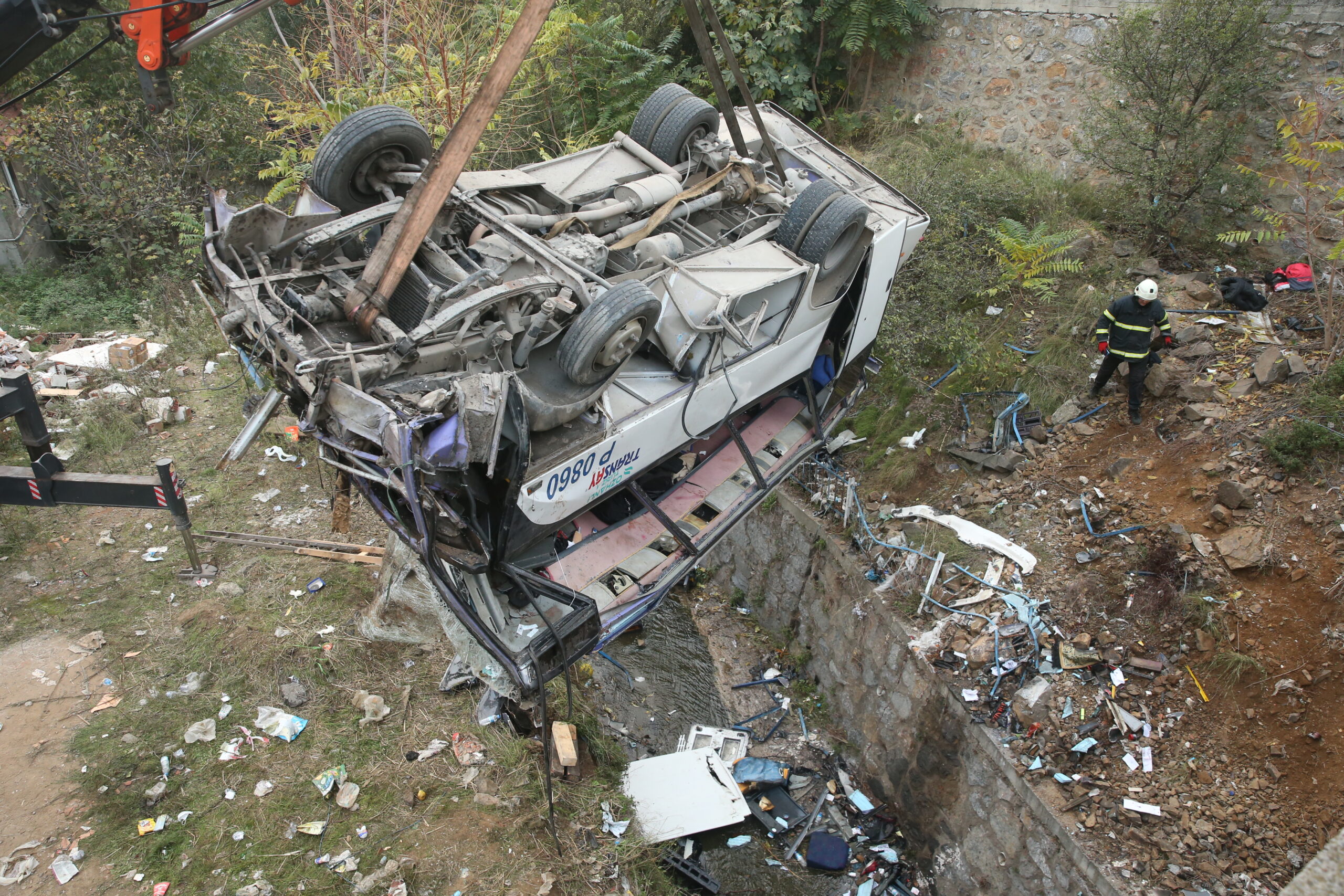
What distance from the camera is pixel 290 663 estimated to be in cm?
523

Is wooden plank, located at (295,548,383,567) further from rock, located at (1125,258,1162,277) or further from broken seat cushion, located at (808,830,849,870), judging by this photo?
rock, located at (1125,258,1162,277)

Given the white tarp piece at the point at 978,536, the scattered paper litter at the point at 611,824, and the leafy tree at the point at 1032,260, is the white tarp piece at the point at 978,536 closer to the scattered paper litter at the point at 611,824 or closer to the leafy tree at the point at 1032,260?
the leafy tree at the point at 1032,260

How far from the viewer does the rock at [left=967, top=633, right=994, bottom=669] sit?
5469 mm

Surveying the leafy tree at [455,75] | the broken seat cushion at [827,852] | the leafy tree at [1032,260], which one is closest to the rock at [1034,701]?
the broken seat cushion at [827,852]

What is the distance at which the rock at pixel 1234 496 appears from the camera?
537 centimetres

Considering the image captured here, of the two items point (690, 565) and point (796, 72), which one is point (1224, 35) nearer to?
point (796, 72)

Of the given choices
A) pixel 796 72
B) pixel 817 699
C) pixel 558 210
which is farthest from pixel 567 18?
pixel 817 699

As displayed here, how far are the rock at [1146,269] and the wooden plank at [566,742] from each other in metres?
6.57

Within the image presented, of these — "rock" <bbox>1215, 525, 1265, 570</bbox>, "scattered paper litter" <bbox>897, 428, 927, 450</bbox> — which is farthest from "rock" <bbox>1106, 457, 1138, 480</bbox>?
"scattered paper litter" <bbox>897, 428, 927, 450</bbox>

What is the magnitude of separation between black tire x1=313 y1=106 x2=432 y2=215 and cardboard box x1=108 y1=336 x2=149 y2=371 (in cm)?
448

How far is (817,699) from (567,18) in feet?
28.4

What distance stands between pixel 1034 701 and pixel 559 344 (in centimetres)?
385

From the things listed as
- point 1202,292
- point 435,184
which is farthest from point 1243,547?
point 435,184

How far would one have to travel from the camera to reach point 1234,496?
5387 mm
